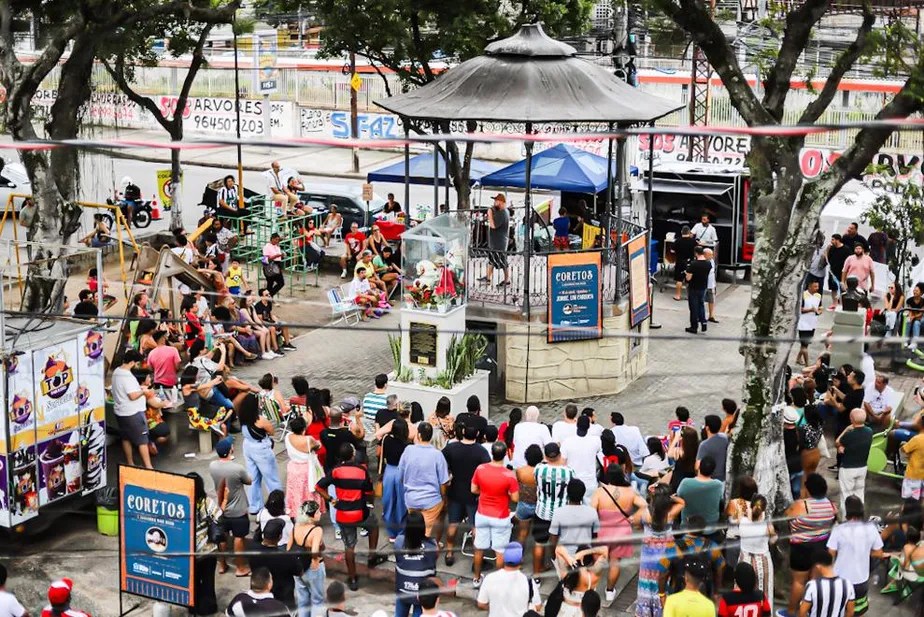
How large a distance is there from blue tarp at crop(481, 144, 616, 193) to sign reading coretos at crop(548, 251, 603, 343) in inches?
141

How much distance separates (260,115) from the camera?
38812mm

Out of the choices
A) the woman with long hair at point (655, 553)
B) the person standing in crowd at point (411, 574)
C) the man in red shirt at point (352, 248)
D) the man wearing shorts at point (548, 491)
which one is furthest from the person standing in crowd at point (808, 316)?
the person standing in crowd at point (411, 574)

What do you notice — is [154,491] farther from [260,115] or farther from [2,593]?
[260,115]

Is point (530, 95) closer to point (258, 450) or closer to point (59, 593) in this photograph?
point (258, 450)

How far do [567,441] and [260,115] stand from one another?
28502mm

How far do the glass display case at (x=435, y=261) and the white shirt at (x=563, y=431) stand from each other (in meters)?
3.46

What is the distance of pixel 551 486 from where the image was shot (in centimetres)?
1139

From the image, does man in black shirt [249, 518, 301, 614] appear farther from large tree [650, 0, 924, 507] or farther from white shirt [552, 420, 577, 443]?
large tree [650, 0, 924, 507]

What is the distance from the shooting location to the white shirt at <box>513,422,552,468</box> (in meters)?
12.2

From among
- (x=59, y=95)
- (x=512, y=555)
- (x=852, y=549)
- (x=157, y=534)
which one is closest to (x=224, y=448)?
(x=157, y=534)

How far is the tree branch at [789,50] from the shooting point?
12250mm

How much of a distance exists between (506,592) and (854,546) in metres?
2.98

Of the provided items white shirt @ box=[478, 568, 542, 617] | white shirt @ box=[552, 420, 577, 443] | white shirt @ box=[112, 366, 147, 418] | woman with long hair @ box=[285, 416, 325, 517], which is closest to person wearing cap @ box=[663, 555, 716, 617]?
white shirt @ box=[478, 568, 542, 617]

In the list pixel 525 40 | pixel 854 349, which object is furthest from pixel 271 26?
pixel 854 349
